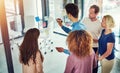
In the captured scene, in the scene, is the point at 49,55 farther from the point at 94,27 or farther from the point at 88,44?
the point at 88,44

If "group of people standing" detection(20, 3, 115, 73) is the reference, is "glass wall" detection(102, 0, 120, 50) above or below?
above

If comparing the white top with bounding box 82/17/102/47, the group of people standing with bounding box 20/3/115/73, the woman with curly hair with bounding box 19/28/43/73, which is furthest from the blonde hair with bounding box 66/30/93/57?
the white top with bounding box 82/17/102/47

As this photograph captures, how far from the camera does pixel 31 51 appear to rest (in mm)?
2029

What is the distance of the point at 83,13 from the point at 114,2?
670 millimetres

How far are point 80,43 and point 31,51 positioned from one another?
0.51 m

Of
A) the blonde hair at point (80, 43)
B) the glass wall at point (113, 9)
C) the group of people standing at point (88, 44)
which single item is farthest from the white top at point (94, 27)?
the glass wall at point (113, 9)

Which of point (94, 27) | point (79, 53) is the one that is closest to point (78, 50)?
point (79, 53)

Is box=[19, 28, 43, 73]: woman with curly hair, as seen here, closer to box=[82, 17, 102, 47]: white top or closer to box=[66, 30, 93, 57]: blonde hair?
box=[66, 30, 93, 57]: blonde hair

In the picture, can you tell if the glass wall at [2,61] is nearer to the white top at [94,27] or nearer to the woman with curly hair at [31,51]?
the woman with curly hair at [31,51]

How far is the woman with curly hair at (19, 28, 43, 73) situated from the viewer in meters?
2.03

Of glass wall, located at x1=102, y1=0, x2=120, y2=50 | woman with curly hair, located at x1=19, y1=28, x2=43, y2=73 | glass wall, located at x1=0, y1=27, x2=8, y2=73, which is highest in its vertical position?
glass wall, located at x1=102, y1=0, x2=120, y2=50

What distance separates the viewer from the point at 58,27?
2.94m

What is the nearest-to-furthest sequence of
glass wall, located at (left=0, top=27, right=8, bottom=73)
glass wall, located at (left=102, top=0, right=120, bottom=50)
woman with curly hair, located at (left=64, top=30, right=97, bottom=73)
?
1. woman with curly hair, located at (left=64, top=30, right=97, bottom=73)
2. glass wall, located at (left=0, top=27, right=8, bottom=73)
3. glass wall, located at (left=102, top=0, right=120, bottom=50)

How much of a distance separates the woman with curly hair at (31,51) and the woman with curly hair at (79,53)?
0.35 m
